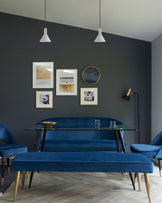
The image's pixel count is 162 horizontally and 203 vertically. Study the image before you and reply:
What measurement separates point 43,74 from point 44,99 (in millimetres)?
579

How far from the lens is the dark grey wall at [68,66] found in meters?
5.04

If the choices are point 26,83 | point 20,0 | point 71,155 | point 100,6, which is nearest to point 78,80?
point 26,83

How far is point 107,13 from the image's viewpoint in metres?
4.20

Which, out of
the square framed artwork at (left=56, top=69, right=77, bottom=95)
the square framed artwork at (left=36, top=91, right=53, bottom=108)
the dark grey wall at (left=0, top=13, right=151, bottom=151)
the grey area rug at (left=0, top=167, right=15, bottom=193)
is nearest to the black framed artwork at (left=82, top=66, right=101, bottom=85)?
the dark grey wall at (left=0, top=13, right=151, bottom=151)

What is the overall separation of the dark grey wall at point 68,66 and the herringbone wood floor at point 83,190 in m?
1.69

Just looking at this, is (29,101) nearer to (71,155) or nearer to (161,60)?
(71,155)

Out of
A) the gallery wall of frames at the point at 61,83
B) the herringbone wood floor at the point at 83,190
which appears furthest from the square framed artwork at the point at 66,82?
the herringbone wood floor at the point at 83,190

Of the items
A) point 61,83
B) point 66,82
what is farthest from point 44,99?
point 66,82

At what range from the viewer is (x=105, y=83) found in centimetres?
505

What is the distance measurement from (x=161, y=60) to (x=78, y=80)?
1.83 m

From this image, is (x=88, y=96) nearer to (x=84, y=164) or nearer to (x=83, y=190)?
(x=83, y=190)

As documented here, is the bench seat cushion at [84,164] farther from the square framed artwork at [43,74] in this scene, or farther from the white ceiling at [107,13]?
the square framed artwork at [43,74]

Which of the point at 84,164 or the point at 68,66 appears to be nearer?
the point at 84,164

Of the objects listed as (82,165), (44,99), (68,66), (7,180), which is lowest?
(7,180)
